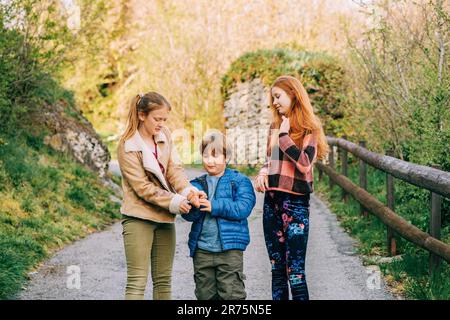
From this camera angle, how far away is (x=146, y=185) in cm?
424

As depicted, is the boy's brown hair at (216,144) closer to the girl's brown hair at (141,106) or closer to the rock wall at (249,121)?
the girl's brown hair at (141,106)

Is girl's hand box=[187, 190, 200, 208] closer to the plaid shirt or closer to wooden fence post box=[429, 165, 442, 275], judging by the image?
the plaid shirt

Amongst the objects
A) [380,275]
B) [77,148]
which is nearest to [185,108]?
[77,148]

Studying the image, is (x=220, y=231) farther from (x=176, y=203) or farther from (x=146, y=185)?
(x=146, y=185)

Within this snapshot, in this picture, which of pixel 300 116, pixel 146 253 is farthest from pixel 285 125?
pixel 146 253

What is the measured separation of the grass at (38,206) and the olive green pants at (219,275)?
2.04 m

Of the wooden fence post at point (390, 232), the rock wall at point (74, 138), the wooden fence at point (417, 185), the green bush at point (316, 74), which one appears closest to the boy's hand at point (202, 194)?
the wooden fence at point (417, 185)

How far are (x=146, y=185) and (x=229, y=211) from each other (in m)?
0.55

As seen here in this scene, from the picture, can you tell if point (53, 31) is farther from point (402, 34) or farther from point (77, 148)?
point (402, 34)

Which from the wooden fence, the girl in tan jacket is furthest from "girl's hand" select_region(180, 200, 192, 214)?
the wooden fence

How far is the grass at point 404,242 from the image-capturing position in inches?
208

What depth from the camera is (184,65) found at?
821 inches

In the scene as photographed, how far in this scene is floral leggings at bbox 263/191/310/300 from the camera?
14.4ft

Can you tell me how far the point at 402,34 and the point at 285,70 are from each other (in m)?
8.18
